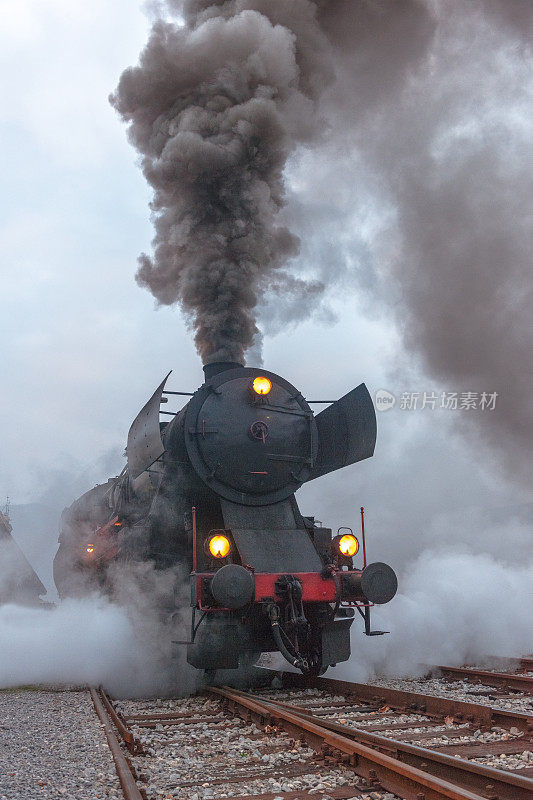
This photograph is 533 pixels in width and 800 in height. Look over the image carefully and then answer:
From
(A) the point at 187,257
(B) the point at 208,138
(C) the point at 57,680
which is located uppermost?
(B) the point at 208,138

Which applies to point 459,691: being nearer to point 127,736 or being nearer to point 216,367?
point 127,736

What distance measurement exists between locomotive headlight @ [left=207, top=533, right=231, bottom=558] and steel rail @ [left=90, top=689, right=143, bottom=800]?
4.69ft

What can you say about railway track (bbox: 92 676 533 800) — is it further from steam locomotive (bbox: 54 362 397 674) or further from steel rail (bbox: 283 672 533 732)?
steam locomotive (bbox: 54 362 397 674)

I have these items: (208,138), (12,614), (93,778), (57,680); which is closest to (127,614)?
(57,680)

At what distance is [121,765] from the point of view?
319 centimetres

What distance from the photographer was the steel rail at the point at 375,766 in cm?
248

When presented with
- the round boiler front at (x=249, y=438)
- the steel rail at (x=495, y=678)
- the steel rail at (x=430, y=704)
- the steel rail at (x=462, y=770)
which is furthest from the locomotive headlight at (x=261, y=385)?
the steel rail at (x=462, y=770)

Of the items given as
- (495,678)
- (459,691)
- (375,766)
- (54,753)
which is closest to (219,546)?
(54,753)

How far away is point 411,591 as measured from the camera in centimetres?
901

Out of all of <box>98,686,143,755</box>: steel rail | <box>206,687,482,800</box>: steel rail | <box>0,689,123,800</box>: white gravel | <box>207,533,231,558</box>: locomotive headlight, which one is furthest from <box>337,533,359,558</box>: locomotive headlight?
<box>0,689,123,800</box>: white gravel

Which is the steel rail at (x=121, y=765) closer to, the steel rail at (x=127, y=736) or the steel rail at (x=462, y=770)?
the steel rail at (x=127, y=736)

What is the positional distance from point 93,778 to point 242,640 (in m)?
2.46

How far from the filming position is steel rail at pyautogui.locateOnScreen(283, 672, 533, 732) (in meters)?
3.81

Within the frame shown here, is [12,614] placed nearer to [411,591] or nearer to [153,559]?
[153,559]
